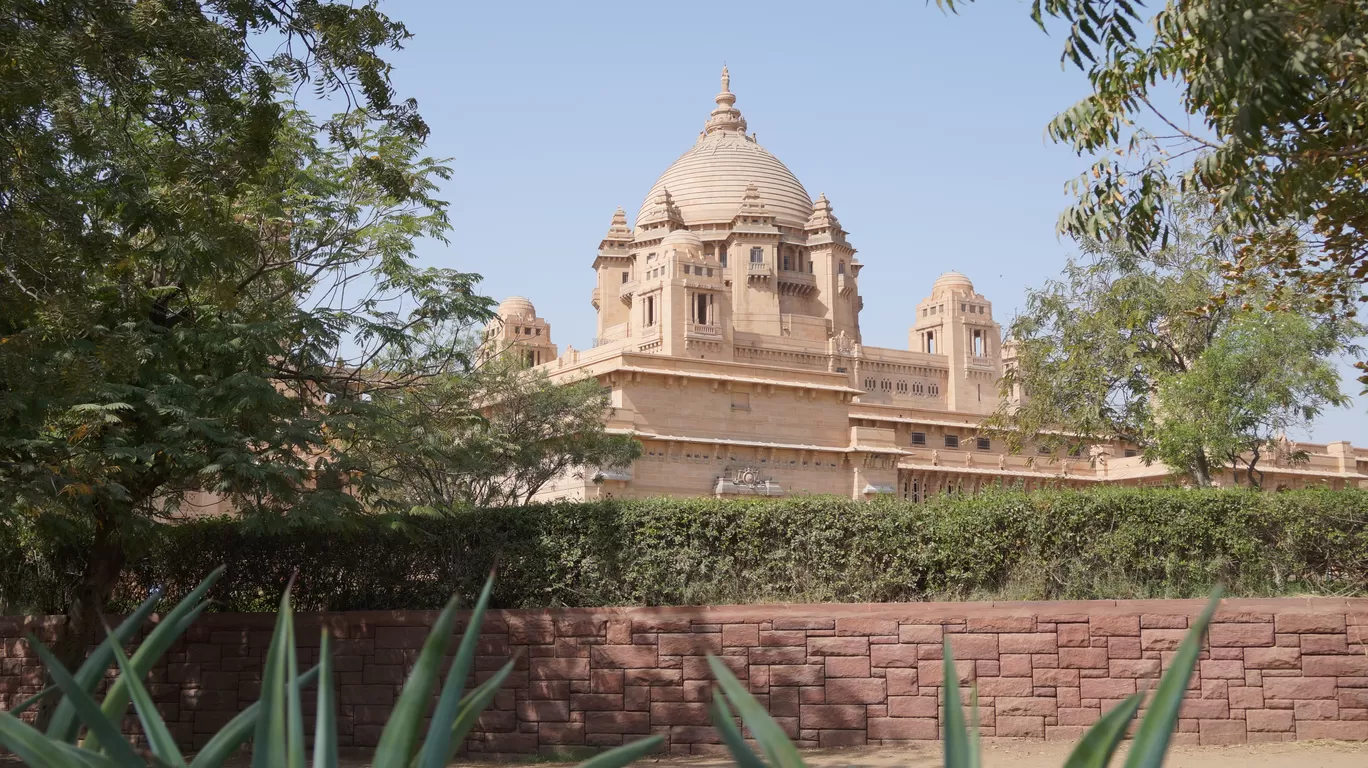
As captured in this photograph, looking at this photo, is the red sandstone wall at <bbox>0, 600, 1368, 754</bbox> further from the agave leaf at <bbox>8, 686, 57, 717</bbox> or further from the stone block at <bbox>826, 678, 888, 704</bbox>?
the agave leaf at <bbox>8, 686, 57, 717</bbox>

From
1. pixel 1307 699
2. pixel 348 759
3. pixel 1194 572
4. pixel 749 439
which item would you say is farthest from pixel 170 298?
pixel 749 439

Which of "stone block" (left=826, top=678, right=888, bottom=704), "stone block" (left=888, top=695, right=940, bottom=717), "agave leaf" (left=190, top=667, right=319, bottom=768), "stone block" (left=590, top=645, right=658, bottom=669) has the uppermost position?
"agave leaf" (left=190, top=667, right=319, bottom=768)

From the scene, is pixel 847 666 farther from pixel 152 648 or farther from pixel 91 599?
pixel 152 648

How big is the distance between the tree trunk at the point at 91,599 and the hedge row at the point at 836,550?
0.49 m

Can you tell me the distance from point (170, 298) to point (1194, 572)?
10.1m

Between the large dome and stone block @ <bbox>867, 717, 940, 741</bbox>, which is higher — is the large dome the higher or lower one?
the higher one

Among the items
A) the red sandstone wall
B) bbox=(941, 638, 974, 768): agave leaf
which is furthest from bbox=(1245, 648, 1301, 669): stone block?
bbox=(941, 638, 974, 768): agave leaf

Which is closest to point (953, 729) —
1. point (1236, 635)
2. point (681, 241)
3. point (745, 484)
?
point (1236, 635)

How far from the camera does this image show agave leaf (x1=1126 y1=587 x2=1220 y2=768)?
217 centimetres

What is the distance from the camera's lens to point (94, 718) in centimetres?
249

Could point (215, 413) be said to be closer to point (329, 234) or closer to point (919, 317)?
point (329, 234)

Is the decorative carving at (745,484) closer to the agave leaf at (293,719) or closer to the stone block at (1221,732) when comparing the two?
the stone block at (1221,732)

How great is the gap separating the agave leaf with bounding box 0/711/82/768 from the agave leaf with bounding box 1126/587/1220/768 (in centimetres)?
195

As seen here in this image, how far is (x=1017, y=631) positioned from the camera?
1118cm
